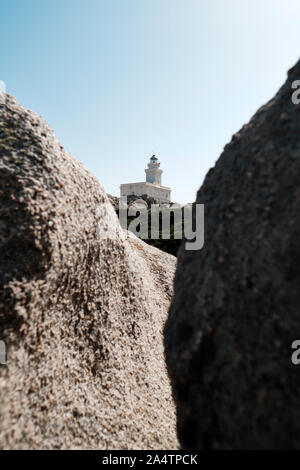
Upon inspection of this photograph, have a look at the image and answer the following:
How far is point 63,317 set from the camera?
131 inches

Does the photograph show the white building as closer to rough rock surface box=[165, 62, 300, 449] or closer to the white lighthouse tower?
the white lighthouse tower

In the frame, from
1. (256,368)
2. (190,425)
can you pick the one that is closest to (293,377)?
(256,368)

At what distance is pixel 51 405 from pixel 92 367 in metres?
0.73

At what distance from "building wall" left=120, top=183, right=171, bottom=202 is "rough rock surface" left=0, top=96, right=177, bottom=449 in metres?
49.0

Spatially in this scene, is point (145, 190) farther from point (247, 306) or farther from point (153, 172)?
point (247, 306)

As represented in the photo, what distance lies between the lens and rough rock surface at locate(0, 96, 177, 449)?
2.71 metres

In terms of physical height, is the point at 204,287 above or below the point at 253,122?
below

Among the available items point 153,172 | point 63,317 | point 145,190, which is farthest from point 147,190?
point 63,317

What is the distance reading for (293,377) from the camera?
177cm

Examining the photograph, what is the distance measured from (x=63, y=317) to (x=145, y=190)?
5084 centimetres

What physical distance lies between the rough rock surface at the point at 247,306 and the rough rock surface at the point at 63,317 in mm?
1190

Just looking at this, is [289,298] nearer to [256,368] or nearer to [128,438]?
[256,368]

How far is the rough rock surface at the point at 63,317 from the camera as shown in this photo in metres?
2.71

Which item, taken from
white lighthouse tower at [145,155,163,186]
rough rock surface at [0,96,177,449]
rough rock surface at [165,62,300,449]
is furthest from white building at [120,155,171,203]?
rough rock surface at [165,62,300,449]
